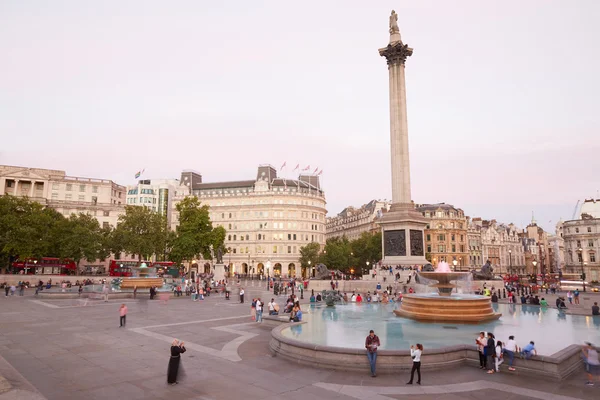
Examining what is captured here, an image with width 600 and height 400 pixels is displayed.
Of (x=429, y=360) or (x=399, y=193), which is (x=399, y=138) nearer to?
(x=399, y=193)

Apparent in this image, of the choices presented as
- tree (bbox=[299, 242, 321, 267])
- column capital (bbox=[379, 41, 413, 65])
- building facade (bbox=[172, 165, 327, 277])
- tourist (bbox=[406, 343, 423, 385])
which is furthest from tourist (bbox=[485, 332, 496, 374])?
building facade (bbox=[172, 165, 327, 277])

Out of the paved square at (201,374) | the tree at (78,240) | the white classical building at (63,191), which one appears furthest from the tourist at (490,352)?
the white classical building at (63,191)

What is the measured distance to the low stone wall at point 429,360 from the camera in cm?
1189

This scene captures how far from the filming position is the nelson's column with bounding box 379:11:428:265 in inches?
1828

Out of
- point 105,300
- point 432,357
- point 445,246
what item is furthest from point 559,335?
point 445,246

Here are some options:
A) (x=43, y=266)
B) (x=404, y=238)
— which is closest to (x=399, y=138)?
(x=404, y=238)

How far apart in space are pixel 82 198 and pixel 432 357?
8925 cm

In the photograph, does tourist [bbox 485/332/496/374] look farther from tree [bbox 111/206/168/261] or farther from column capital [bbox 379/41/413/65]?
tree [bbox 111/206/168/261]

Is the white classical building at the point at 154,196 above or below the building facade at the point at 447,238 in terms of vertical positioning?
above

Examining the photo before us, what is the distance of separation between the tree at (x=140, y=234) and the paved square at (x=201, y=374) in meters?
49.1

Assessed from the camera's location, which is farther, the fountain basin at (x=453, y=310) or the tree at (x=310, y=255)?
the tree at (x=310, y=255)

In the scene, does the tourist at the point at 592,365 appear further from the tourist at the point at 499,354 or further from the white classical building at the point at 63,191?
the white classical building at the point at 63,191

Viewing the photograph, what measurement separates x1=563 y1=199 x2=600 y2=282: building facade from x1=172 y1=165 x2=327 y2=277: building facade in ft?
219

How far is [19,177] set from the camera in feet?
256
